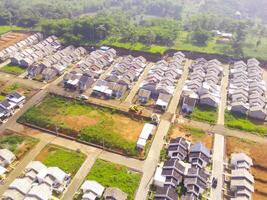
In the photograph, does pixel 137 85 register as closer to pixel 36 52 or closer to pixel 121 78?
pixel 121 78

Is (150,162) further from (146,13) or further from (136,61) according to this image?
(146,13)

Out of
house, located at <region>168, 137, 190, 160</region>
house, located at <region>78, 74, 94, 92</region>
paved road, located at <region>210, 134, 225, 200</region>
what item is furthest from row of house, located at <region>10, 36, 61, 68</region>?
paved road, located at <region>210, 134, 225, 200</region>

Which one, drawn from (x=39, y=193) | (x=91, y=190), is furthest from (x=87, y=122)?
(x=39, y=193)

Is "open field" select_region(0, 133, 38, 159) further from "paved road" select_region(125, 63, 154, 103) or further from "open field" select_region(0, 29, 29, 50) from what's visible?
"open field" select_region(0, 29, 29, 50)

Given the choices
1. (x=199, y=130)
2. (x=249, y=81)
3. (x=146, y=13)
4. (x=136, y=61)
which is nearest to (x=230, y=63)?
(x=249, y=81)

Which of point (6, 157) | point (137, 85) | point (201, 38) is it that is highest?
point (201, 38)

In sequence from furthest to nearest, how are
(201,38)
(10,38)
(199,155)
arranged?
(201,38), (10,38), (199,155)
